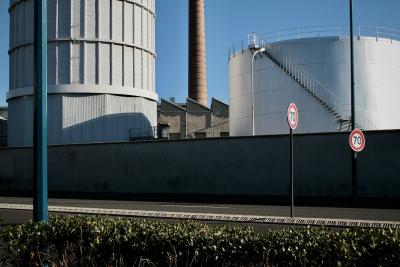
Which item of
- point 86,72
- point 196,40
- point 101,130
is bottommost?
point 101,130

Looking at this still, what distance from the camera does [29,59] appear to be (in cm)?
4084

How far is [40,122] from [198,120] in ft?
144

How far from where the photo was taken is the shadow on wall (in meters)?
39.3

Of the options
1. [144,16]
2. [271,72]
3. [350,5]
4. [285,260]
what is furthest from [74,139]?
[285,260]

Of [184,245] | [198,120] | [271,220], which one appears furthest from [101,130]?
[184,245]

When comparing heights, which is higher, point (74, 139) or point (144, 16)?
point (144, 16)

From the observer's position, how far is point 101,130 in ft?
132

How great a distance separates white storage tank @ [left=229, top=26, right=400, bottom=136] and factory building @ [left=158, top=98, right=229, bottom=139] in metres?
17.7

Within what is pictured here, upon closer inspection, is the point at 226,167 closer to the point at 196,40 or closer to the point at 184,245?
the point at 184,245

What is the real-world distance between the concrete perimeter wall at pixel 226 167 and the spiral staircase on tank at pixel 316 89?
6.78m

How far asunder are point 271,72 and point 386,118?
7.36 metres

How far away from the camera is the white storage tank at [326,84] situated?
29.5m

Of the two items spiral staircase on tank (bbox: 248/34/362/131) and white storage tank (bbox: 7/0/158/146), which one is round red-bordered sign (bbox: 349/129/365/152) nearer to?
spiral staircase on tank (bbox: 248/34/362/131)

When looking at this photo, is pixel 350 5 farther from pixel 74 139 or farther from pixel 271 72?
pixel 74 139
